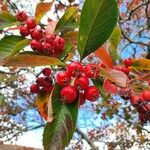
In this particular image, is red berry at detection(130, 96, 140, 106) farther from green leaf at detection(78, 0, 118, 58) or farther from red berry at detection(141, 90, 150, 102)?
green leaf at detection(78, 0, 118, 58)

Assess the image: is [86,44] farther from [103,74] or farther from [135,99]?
[135,99]

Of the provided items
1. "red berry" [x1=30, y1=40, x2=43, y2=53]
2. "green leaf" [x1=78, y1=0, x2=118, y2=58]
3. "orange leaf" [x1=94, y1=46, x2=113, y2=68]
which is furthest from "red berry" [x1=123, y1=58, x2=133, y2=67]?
"red berry" [x1=30, y1=40, x2=43, y2=53]

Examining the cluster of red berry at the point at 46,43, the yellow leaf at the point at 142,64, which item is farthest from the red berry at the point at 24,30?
the yellow leaf at the point at 142,64

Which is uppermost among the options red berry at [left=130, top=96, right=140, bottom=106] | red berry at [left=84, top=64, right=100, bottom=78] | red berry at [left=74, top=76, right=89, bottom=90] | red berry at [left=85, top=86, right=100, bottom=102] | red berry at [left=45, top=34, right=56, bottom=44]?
red berry at [left=45, top=34, right=56, bottom=44]

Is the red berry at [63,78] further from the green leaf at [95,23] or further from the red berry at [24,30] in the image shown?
the red berry at [24,30]

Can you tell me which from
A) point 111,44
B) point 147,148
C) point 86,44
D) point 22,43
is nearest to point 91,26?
point 86,44

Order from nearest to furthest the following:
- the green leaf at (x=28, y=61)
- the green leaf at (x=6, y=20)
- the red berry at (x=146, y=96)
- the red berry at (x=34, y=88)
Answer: the green leaf at (x=28, y=61) → the red berry at (x=146, y=96) → the red berry at (x=34, y=88) → the green leaf at (x=6, y=20)
